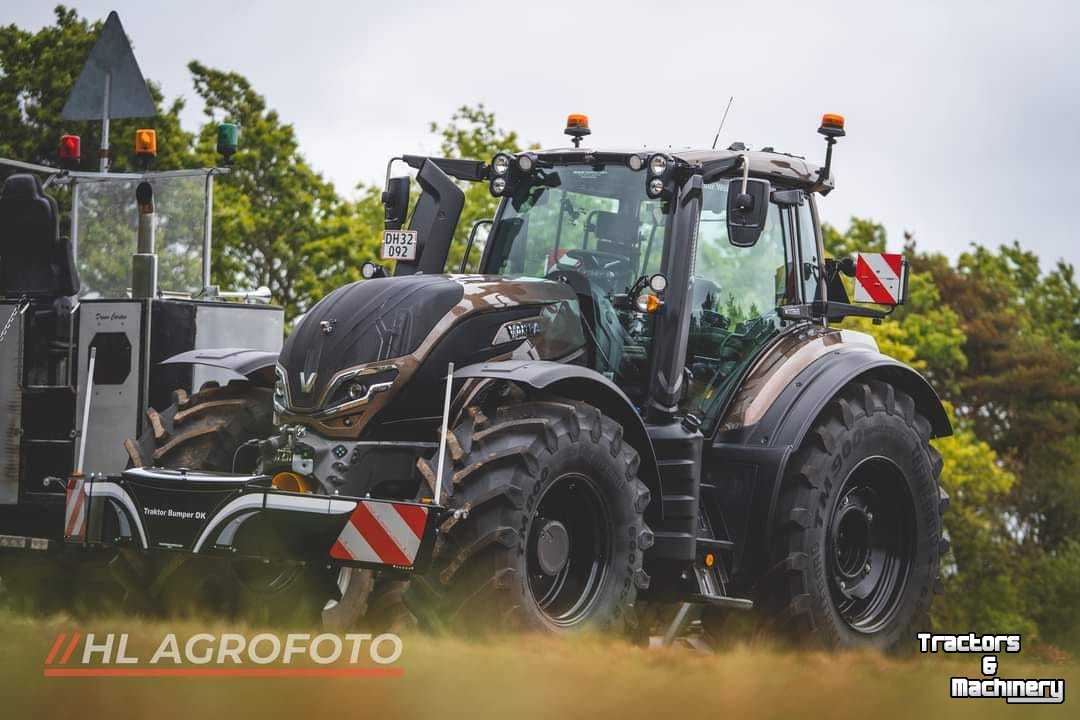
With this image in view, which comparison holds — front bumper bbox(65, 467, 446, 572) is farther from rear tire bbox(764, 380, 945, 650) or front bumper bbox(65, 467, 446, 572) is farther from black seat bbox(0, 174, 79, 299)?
black seat bbox(0, 174, 79, 299)

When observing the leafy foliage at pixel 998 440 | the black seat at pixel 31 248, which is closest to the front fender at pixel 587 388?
the black seat at pixel 31 248

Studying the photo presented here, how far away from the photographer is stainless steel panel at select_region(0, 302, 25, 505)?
33.0 ft

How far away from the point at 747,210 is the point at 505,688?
9.95 ft

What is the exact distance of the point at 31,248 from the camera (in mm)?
10445

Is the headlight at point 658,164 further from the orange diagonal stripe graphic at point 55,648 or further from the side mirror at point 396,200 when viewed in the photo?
the orange diagonal stripe graphic at point 55,648

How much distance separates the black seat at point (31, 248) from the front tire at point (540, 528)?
4.32 meters

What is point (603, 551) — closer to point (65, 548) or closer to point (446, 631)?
point (446, 631)

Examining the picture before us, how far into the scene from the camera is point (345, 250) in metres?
34.6

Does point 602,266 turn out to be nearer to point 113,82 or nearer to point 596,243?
point 596,243

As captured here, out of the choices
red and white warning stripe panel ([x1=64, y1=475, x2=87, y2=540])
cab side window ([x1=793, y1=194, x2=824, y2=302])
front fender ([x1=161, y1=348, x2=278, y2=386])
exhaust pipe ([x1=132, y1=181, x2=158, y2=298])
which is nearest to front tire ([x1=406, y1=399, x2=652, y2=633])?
red and white warning stripe panel ([x1=64, y1=475, x2=87, y2=540])

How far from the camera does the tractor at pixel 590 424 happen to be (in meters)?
6.91

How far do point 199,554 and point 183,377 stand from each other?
10.1 feet

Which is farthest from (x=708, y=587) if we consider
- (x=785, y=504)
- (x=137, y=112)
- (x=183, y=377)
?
(x=137, y=112)

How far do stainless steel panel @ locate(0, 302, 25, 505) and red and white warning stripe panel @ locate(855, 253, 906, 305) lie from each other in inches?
200
